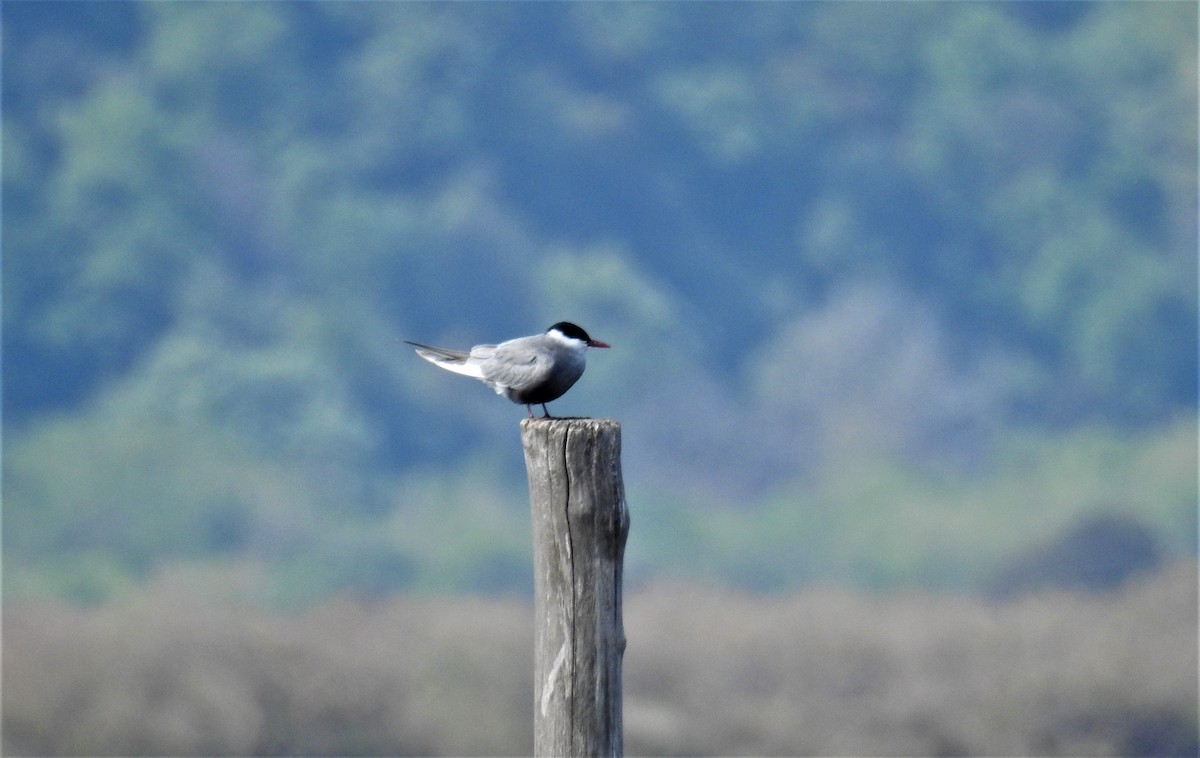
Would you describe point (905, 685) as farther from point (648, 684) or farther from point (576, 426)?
point (576, 426)

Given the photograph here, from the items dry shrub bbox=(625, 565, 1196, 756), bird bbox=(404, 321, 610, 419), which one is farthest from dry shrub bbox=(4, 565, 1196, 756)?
bird bbox=(404, 321, 610, 419)

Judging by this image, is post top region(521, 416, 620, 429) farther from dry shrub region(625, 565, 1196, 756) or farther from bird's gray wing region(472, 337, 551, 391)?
dry shrub region(625, 565, 1196, 756)

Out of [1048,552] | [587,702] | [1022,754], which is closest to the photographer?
[587,702]

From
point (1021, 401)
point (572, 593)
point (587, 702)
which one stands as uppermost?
point (1021, 401)

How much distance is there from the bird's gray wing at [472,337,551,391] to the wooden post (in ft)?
3.26

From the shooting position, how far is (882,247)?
907 inches

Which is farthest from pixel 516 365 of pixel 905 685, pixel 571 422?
pixel 905 685

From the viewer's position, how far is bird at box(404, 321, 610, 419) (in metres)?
5.74

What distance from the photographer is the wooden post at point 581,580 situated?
15.3 feet

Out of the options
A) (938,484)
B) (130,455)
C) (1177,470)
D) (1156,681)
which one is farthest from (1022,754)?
(130,455)

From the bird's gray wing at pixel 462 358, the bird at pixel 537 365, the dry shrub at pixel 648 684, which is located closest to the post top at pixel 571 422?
the bird at pixel 537 365

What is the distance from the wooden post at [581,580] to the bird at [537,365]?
99cm

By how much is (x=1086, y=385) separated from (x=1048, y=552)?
4.45 meters

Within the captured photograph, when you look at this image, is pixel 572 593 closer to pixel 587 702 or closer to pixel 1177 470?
pixel 587 702
